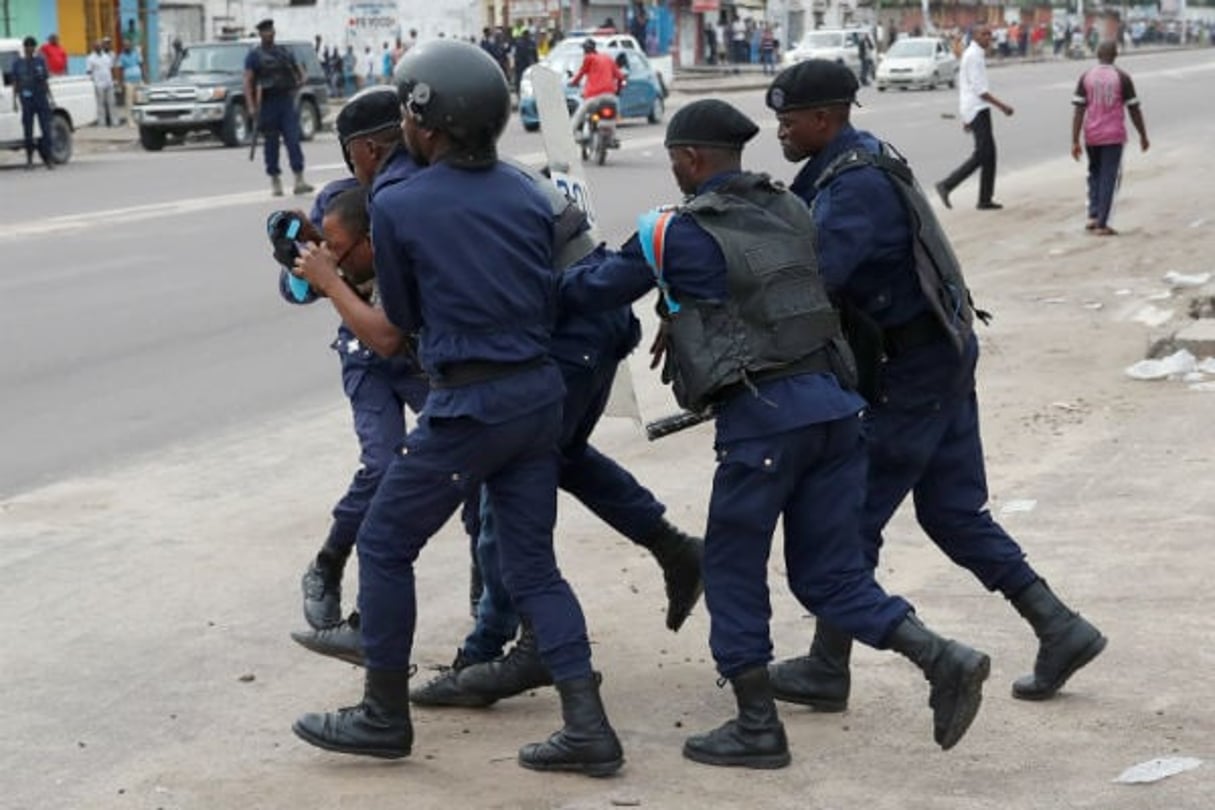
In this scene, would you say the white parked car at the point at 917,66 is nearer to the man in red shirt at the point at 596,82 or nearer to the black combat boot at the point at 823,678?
the man in red shirt at the point at 596,82

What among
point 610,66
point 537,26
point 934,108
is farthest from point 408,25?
point 610,66

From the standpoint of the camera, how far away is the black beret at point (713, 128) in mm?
5207

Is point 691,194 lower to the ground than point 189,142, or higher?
higher

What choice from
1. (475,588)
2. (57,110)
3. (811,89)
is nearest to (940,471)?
(811,89)

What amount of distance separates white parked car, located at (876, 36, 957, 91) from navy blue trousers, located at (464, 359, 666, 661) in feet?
162

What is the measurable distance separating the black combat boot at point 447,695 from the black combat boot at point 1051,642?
4.85 feet

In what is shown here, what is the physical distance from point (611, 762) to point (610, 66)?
76.5 ft

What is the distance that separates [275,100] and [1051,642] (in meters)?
17.4

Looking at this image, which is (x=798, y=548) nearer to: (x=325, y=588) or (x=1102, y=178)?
(x=325, y=588)

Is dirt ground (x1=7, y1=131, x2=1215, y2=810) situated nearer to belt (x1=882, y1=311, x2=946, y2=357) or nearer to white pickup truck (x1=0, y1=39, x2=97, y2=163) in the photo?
belt (x1=882, y1=311, x2=946, y2=357)

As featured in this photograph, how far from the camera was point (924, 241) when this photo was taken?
5488 mm

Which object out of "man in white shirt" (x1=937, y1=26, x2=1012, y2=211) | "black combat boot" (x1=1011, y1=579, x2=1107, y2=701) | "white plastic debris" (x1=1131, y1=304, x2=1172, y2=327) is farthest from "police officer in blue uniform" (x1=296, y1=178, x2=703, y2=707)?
"man in white shirt" (x1=937, y1=26, x2=1012, y2=211)

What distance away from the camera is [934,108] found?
4141 cm

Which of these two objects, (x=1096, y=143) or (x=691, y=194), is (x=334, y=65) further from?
(x=691, y=194)
